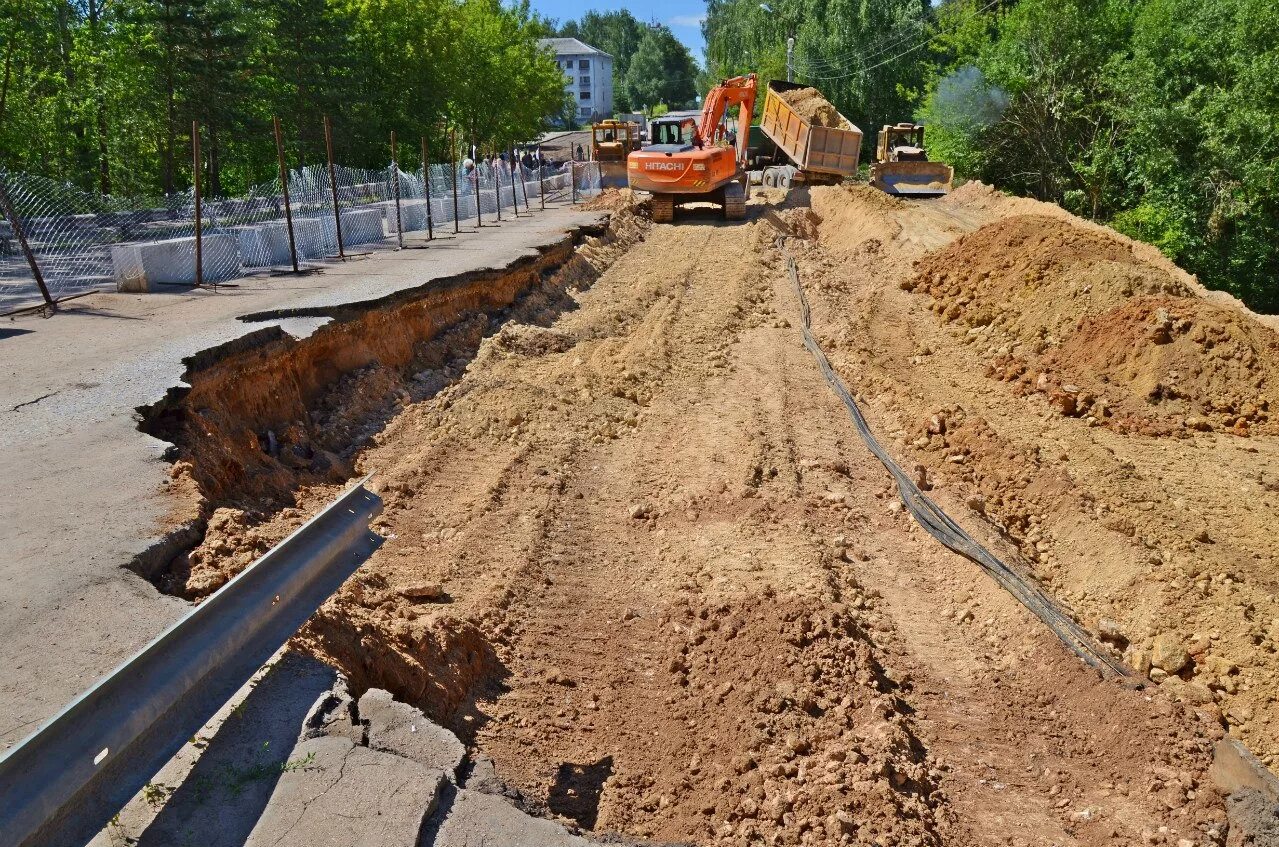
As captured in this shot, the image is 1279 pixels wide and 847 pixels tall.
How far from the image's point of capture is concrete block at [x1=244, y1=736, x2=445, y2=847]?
10.6ft

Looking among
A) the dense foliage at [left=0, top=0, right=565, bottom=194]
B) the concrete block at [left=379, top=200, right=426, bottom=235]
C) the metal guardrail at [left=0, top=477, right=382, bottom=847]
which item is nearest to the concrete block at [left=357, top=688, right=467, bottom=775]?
the metal guardrail at [left=0, top=477, right=382, bottom=847]

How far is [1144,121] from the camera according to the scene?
19.8 metres

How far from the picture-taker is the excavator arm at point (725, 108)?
75.9ft

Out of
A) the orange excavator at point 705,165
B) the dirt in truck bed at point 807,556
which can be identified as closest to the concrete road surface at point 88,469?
the dirt in truck bed at point 807,556

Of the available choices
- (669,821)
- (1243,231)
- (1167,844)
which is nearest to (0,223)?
(669,821)

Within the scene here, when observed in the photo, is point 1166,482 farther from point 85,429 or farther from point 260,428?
point 85,429

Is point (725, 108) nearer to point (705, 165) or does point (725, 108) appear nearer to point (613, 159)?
point (705, 165)

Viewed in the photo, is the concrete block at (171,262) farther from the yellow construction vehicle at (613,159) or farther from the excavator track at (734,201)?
the yellow construction vehicle at (613,159)

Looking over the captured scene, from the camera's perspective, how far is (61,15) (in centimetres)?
2666

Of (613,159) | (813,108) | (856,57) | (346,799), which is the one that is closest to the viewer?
(346,799)

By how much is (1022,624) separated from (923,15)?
47034mm

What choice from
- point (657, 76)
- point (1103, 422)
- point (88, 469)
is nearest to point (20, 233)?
point (88, 469)

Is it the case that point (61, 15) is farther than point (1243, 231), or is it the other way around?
point (61, 15)

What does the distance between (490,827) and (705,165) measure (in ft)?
65.5
